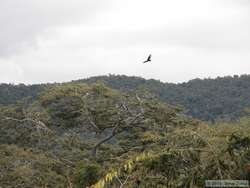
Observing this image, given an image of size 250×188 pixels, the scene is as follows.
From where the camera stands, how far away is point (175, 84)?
36.4m

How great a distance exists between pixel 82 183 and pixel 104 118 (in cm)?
626

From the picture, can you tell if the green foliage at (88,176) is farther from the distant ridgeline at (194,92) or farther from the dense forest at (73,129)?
the distant ridgeline at (194,92)

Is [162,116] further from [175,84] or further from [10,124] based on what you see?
[175,84]

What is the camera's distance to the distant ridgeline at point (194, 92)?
2995 cm

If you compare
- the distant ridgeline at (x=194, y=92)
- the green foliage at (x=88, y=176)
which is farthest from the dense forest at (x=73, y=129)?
the distant ridgeline at (x=194, y=92)

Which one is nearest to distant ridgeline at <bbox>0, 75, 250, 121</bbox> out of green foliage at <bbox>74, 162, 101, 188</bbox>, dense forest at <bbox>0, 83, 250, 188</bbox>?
dense forest at <bbox>0, 83, 250, 188</bbox>

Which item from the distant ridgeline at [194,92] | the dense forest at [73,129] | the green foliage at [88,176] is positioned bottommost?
the green foliage at [88,176]

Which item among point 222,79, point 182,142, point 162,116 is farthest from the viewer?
point 222,79

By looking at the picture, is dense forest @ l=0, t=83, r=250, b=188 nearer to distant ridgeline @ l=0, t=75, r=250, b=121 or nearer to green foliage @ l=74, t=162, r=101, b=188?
green foliage @ l=74, t=162, r=101, b=188

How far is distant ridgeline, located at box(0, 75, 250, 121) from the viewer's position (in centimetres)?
2995

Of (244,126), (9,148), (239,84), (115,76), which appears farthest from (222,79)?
(244,126)

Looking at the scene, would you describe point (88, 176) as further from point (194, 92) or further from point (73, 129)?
point (194, 92)

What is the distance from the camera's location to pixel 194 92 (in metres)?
35.4

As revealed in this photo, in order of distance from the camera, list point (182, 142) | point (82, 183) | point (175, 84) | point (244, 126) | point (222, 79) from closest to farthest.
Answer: point (182, 142) < point (244, 126) < point (82, 183) < point (175, 84) < point (222, 79)
